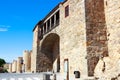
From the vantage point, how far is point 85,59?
500 inches

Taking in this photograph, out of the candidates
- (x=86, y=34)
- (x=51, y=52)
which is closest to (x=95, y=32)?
(x=86, y=34)

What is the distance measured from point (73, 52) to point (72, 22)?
2.02 m

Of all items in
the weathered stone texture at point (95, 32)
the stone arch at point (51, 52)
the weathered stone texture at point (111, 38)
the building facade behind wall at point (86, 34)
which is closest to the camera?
the weathered stone texture at point (111, 38)

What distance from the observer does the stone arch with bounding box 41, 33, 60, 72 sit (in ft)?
81.7

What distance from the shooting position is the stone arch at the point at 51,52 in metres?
24.9

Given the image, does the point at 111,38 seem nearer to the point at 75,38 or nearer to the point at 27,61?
the point at 75,38

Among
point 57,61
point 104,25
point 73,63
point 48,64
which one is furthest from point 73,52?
point 48,64

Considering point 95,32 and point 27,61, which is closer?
point 95,32

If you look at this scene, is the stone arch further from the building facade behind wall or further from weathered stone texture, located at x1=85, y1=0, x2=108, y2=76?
weathered stone texture, located at x1=85, y1=0, x2=108, y2=76

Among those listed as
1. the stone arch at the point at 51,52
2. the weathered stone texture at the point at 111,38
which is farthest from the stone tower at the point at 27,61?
the weathered stone texture at the point at 111,38

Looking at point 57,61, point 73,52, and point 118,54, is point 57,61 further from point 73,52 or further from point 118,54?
point 118,54

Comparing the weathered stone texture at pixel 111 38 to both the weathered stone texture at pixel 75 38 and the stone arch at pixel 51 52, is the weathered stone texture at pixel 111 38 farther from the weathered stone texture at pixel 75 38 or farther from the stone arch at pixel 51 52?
the stone arch at pixel 51 52

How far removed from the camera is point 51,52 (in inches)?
1054

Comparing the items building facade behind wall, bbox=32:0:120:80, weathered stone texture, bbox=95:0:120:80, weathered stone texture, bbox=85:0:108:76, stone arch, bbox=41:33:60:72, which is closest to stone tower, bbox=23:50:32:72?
stone arch, bbox=41:33:60:72
